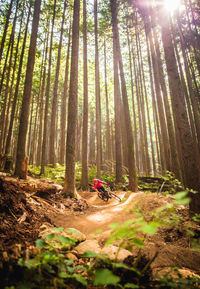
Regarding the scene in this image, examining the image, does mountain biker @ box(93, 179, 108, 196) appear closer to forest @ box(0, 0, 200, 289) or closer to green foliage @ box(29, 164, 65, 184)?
forest @ box(0, 0, 200, 289)

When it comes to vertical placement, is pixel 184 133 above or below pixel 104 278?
above

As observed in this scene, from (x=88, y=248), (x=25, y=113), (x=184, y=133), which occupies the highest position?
(x=25, y=113)

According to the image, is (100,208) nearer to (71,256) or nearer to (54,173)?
(71,256)

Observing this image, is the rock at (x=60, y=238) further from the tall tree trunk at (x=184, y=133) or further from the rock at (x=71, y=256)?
the tall tree trunk at (x=184, y=133)

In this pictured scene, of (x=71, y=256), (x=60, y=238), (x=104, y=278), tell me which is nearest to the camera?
(x=104, y=278)

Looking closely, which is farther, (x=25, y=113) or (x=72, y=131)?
(x=25, y=113)

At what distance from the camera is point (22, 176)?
22.6 feet

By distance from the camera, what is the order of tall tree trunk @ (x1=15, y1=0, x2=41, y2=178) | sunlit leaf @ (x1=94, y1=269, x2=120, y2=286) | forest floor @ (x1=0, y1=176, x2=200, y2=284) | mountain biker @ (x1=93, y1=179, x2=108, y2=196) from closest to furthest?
sunlit leaf @ (x1=94, y1=269, x2=120, y2=286) < forest floor @ (x1=0, y1=176, x2=200, y2=284) < tall tree trunk @ (x1=15, y1=0, x2=41, y2=178) < mountain biker @ (x1=93, y1=179, x2=108, y2=196)

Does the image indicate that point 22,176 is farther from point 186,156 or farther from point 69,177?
point 186,156

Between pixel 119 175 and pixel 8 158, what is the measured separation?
680 cm

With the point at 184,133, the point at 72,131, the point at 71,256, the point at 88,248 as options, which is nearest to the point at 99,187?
the point at 72,131

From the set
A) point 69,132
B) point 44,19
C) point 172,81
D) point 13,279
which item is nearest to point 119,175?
point 69,132

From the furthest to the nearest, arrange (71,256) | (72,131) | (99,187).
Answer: (99,187) < (72,131) < (71,256)

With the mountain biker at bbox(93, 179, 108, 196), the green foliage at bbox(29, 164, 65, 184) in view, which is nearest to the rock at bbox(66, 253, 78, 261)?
the mountain biker at bbox(93, 179, 108, 196)
